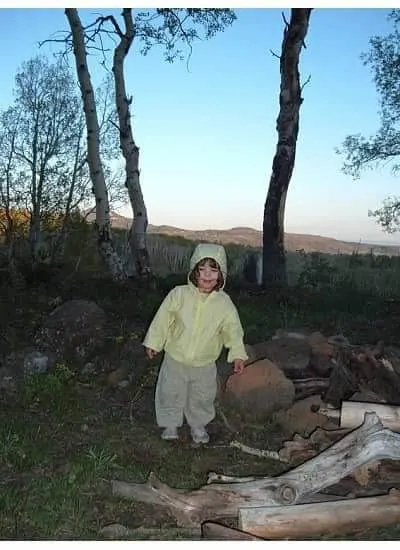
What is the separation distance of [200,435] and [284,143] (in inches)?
321

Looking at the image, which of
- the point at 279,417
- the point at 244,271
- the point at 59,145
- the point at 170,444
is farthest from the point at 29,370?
the point at 59,145

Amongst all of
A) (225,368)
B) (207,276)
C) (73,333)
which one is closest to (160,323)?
(207,276)

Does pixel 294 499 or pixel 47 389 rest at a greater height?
pixel 294 499

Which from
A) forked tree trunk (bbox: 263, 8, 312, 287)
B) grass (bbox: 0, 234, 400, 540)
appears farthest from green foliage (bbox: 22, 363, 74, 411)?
forked tree trunk (bbox: 263, 8, 312, 287)

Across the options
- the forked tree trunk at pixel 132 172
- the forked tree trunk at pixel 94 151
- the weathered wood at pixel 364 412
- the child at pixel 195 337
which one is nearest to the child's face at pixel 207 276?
the child at pixel 195 337

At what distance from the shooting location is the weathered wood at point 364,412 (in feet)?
15.3

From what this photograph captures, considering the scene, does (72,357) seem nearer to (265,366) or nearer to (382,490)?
(265,366)

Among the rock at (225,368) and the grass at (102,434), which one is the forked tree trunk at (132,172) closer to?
the grass at (102,434)

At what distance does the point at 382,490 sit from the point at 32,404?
3.41 m

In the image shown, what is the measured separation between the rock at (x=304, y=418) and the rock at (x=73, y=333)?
271cm

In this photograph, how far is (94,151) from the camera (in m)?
10.7

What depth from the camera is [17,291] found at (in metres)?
9.88

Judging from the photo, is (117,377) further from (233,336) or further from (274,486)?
(274,486)
